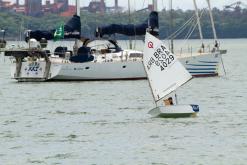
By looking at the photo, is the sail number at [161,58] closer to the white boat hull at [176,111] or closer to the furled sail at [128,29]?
the white boat hull at [176,111]

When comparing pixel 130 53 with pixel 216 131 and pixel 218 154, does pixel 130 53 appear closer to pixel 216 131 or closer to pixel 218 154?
pixel 216 131

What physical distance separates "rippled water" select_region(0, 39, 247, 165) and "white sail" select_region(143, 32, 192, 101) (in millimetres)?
1705

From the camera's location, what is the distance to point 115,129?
4956 centimetres

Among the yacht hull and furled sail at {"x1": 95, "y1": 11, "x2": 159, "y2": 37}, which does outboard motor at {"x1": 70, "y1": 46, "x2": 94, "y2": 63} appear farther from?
furled sail at {"x1": 95, "y1": 11, "x2": 159, "y2": 37}

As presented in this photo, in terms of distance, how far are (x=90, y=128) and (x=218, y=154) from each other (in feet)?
34.2

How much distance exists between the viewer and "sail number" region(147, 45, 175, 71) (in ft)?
173

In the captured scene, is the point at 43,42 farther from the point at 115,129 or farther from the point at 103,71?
the point at 115,129

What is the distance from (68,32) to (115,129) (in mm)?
35153

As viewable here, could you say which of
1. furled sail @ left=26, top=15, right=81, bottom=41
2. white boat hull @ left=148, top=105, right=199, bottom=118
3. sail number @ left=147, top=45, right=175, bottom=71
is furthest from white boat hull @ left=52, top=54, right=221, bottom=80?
white boat hull @ left=148, top=105, right=199, bottom=118

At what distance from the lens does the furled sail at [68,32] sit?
84000mm

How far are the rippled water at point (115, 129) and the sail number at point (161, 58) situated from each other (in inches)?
110

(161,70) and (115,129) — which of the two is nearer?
(115,129)

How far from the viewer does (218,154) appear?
41.2m

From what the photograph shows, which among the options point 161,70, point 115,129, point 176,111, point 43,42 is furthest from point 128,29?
point 115,129
